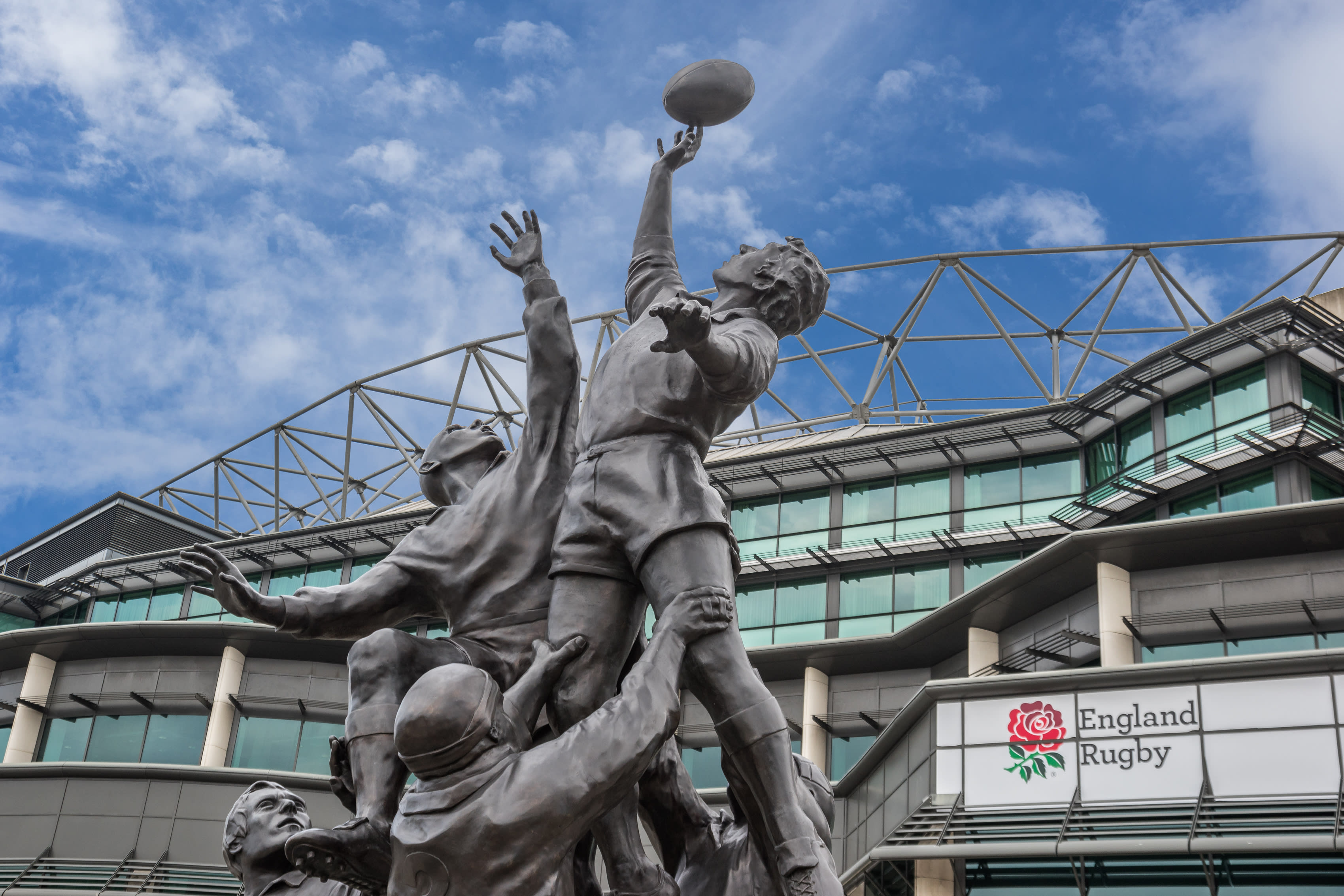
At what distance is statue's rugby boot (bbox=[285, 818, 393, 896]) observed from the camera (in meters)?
4.49

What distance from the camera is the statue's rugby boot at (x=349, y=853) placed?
14.7 feet

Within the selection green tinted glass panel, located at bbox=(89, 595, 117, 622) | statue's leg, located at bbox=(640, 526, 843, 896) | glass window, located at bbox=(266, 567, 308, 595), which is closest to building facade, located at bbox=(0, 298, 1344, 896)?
glass window, located at bbox=(266, 567, 308, 595)

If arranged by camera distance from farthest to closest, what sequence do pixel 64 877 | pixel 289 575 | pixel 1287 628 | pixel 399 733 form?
pixel 289 575, pixel 64 877, pixel 1287 628, pixel 399 733

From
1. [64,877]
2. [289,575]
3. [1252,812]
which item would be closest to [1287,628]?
[1252,812]

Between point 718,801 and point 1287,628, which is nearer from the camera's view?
point 1287,628

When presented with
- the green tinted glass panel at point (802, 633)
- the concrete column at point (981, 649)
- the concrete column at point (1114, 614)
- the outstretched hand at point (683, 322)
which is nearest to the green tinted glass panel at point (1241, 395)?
the concrete column at point (1114, 614)

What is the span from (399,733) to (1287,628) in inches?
1199

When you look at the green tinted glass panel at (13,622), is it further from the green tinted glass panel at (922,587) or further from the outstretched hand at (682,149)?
the outstretched hand at (682,149)

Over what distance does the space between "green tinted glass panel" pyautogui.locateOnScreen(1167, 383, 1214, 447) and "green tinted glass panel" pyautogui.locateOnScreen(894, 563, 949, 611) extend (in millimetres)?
7238

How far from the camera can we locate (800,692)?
4091 centimetres

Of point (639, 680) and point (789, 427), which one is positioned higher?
point (789, 427)

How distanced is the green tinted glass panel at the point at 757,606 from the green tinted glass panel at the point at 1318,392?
1523 centimetres

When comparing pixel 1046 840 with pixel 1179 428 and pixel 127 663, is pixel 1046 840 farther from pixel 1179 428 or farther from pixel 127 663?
pixel 127 663

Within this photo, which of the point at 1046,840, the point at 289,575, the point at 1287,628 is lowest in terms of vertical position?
the point at 1046,840
